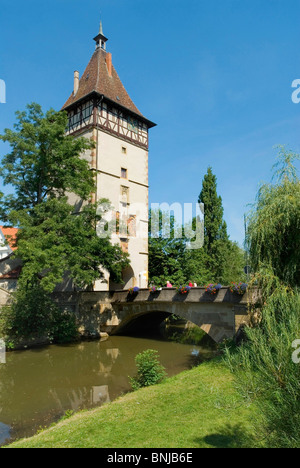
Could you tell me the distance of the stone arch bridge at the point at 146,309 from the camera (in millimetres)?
14031

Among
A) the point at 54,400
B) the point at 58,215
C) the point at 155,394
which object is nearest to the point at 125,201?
the point at 58,215

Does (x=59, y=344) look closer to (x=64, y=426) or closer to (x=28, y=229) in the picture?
(x=28, y=229)

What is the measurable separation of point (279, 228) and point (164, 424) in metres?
5.14

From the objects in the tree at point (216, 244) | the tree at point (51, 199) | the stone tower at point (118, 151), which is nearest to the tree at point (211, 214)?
the tree at point (216, 244)

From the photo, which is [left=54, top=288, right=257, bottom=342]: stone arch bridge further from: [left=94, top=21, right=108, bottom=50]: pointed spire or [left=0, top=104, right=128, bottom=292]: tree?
[left=94, top=21, right=108, bottom=50]: pointed spire

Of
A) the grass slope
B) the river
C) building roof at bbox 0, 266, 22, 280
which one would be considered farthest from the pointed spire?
the grass slope

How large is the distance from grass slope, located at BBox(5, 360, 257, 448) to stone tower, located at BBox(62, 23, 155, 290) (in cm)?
1449

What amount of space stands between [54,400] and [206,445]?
255 inches

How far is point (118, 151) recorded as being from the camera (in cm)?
2402

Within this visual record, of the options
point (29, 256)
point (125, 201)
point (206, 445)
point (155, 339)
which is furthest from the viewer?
point (125, 201)

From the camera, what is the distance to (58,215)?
16.9 m

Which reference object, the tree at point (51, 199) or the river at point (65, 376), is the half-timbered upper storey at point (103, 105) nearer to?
the tree at point (51, 199)

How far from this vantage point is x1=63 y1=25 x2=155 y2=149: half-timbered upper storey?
2319cm
